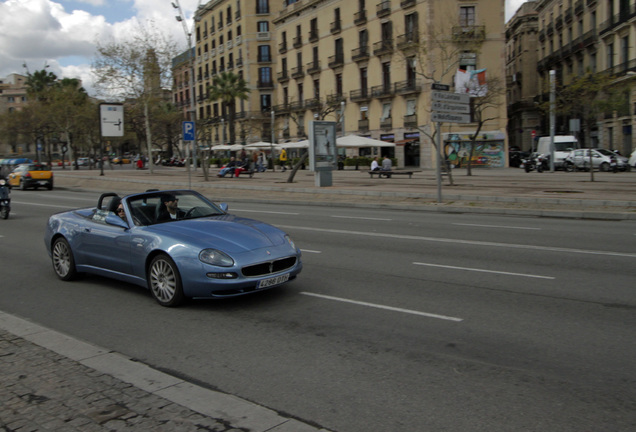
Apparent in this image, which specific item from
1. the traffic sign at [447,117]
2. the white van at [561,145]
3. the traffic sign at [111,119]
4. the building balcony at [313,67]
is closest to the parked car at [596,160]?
the white van at [561,145]

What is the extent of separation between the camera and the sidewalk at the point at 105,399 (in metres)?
3.63

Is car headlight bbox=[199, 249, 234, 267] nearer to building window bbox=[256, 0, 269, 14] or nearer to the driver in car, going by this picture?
the driver in car

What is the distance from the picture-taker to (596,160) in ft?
125

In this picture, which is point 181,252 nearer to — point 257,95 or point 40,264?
point 40,264

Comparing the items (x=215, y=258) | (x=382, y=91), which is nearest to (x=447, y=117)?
(x=215, y=258)

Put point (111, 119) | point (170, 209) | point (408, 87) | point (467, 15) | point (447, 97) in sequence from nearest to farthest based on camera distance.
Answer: point (170, 209), point (447, 97), point (111, 119), point (467, 15), point (408, 87)

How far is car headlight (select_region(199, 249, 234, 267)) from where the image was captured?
20.5 ft

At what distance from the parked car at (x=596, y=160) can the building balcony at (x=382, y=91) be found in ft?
63.1

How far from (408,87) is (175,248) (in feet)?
155

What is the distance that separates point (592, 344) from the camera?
514 centimetres

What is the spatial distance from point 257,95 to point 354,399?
7717 centimetres

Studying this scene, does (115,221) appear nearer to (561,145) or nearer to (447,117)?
(447,117)

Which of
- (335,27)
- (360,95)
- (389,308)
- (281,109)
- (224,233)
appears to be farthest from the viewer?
(281,109)

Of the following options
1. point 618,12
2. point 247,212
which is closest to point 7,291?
point 247,212
